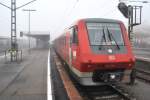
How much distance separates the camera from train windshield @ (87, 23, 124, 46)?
38.3 ft

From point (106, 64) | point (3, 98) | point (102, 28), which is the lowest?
point (3, 98)

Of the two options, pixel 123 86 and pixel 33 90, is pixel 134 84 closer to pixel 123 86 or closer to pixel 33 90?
pixel 123 86

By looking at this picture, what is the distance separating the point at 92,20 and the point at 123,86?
9.98 feet

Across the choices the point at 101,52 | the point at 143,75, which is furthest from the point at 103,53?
the point at 143,75

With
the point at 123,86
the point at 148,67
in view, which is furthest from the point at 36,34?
the point at 123,86

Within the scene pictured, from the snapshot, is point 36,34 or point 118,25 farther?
point 36,34

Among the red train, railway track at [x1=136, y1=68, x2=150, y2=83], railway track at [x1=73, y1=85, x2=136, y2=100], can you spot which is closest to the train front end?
the red train

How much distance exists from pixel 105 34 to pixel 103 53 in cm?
94

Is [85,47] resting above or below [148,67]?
above

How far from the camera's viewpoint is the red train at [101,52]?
36.4 feet

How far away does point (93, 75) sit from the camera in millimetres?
11266

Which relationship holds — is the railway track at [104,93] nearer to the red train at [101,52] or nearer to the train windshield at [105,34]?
the red train at [101,52]

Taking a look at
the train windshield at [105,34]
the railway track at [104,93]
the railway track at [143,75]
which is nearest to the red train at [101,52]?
the train windshield at [105,34]

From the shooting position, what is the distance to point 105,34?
39.1 ft
